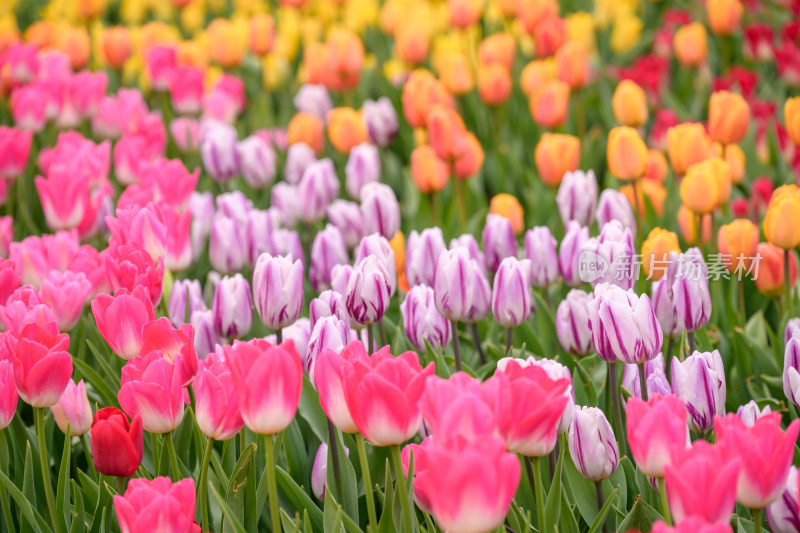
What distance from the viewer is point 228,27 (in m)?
4.70

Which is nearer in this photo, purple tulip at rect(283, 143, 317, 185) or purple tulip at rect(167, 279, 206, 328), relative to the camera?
purple tulip at rect(167, 279, 206, 328)

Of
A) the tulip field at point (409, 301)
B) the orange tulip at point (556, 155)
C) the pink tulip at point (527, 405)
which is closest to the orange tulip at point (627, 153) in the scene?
the tulip field at point (409, 301)

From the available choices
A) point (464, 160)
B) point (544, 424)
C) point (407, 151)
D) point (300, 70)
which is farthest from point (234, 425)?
point (300, 70)

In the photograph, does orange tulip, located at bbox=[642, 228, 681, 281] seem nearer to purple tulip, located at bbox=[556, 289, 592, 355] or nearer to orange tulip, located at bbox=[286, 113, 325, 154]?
purple tulip, located at bbox=[556, 289, 592, 355]

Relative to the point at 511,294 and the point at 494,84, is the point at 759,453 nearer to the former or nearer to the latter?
the point at 511,294

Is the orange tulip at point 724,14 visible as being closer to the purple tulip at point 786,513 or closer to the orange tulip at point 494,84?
the orange tulip at point 494,84

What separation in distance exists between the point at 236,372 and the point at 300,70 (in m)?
4.20

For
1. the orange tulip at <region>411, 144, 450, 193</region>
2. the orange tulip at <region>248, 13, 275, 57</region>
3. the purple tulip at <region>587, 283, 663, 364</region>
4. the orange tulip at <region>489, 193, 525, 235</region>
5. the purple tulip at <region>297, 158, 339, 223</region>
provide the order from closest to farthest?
1. the purple tulip at <region>587, 283, 663, 364</region>
2. the orange tulip at <region>489, 193, 525, 235</region>
3. the purple tulip at <region>297, 158, 339, 223</region>
4. the orange tulip at <region>411, 144, 450, 193</region>
5. the orange tulip at <region>248, 13, 275, 57</region>

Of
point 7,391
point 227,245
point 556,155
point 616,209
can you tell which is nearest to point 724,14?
point 556,155

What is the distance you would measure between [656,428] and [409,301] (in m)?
0.94

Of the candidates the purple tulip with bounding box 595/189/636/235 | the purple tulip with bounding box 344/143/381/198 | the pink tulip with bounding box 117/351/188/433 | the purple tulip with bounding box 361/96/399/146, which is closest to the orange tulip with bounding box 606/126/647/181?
the purple tulip with bounding box 595/189/636/235

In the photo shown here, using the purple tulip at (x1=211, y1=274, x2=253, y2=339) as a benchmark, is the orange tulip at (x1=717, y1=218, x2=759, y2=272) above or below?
above

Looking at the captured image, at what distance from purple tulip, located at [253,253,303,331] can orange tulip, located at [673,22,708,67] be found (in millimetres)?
2917

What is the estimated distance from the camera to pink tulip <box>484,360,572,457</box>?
1264 millimetres
